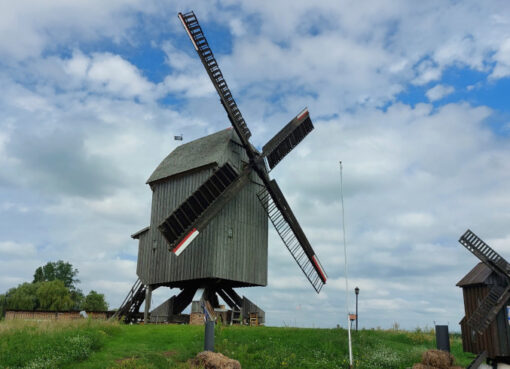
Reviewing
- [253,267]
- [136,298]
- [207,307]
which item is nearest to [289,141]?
[253,267]

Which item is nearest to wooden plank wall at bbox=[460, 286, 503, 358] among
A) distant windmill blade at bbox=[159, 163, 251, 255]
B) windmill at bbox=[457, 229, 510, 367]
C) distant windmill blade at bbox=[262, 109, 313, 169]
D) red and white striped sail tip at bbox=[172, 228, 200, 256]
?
windmill at bbox=[457, 229, 510, 367]

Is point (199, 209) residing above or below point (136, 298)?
above

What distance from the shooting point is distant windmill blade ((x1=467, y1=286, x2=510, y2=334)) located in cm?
2136

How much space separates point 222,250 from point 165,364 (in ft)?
34.5

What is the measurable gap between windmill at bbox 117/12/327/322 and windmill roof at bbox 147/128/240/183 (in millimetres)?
84

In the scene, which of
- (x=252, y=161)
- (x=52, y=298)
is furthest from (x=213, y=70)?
(x=52, y=298)

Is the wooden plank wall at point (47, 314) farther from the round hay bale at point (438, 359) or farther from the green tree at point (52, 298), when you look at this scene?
the green tree at point (52, 298)

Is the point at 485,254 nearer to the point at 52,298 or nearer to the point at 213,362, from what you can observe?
the point at 213,362

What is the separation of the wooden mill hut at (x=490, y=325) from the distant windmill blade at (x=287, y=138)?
40.7 feet

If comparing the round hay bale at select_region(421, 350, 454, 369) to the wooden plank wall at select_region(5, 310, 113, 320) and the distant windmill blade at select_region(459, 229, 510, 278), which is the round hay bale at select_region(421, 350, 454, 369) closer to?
the distant windmill blade at select_region(459, 229, 510, 278)

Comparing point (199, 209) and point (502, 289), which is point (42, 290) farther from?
point (502, 289)

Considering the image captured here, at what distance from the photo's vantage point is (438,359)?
18.8 m

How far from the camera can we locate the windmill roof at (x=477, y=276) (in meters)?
22.8

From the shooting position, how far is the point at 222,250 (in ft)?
89.4
